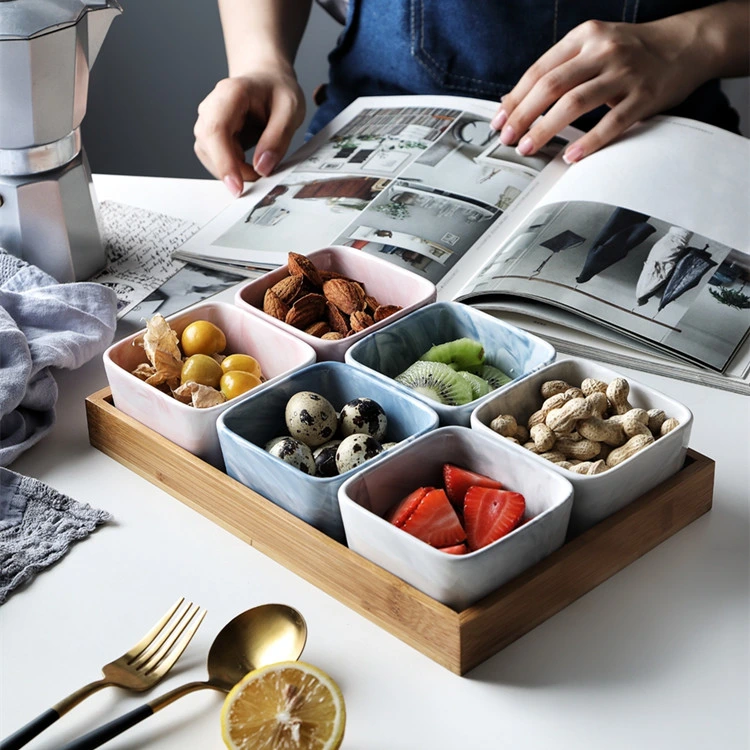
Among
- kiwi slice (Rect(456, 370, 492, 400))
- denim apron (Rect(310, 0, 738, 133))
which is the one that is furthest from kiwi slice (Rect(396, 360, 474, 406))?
denim apron (Rect(310, 0, 738, 133))

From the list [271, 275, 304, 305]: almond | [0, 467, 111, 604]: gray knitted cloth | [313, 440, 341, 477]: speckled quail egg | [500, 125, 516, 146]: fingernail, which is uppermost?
[500, 125, 516, 146]: fingernail

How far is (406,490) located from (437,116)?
2.18 ft

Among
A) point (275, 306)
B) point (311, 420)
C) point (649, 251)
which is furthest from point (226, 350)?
point (649, 251)

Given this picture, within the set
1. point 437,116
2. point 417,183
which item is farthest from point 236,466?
point 437,116

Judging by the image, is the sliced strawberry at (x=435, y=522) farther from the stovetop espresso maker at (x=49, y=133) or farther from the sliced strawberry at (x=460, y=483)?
the stovetop espresso maker at (x=49, y=133)

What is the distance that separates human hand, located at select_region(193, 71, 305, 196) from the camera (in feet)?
3.80

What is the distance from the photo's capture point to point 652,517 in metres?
0.64

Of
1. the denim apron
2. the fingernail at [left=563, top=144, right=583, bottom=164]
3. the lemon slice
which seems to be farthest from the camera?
the denim apron

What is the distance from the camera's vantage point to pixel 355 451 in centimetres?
65

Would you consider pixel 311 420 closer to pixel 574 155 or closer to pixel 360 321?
pixel 360 321

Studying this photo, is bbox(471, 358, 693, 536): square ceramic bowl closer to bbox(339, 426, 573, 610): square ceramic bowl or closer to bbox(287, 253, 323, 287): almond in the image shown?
bbox(339, 426, 573, 610): square ceramic bowl

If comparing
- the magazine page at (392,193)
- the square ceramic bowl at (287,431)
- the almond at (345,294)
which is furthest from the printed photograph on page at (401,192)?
the square ceramic bowl at (287,431)

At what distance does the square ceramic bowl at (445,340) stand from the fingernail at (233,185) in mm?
411

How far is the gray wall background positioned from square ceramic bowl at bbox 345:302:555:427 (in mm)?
1561
